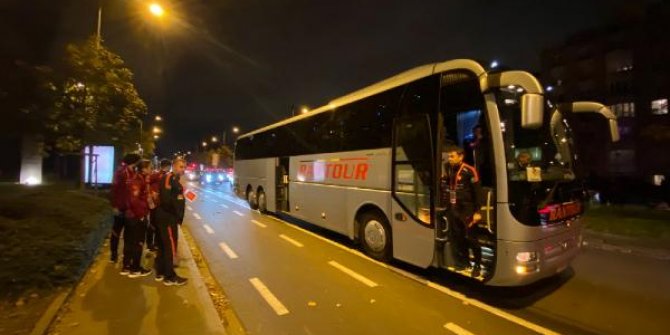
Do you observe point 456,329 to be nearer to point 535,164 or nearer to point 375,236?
point 535,164

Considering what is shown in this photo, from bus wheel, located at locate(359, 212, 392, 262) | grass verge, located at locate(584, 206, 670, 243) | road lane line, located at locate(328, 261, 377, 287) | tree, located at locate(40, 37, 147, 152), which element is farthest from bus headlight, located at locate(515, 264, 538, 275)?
tree, located at locate(40, 37, 147, 152)

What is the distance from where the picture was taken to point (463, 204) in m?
6.41

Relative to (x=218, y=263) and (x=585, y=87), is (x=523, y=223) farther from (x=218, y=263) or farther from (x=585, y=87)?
(x=585, y=87)

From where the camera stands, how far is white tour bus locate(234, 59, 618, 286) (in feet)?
19.0

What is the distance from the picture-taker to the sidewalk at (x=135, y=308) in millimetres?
4984

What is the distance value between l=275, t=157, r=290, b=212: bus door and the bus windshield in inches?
366

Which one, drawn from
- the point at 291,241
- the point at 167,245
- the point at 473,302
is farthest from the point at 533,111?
the point at 291,241

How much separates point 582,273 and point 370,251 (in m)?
4.05

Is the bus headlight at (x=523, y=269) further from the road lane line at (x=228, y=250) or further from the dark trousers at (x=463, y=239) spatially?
the road lane line at (x=228, y=250)

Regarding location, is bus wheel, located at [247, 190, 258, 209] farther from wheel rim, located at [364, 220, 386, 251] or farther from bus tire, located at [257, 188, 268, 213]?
wheel rim, located at [364, 220, 386, 251]

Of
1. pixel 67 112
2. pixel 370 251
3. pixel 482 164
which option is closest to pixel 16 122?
pixel 67 112

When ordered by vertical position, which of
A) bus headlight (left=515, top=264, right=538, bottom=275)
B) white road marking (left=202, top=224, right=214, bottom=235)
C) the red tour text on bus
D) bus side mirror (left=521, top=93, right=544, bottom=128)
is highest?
bus side mirror (left=521, top=93, right=544, bottom=128)

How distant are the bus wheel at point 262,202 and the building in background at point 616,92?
32.9 meters

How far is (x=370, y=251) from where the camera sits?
9039 millimetres
